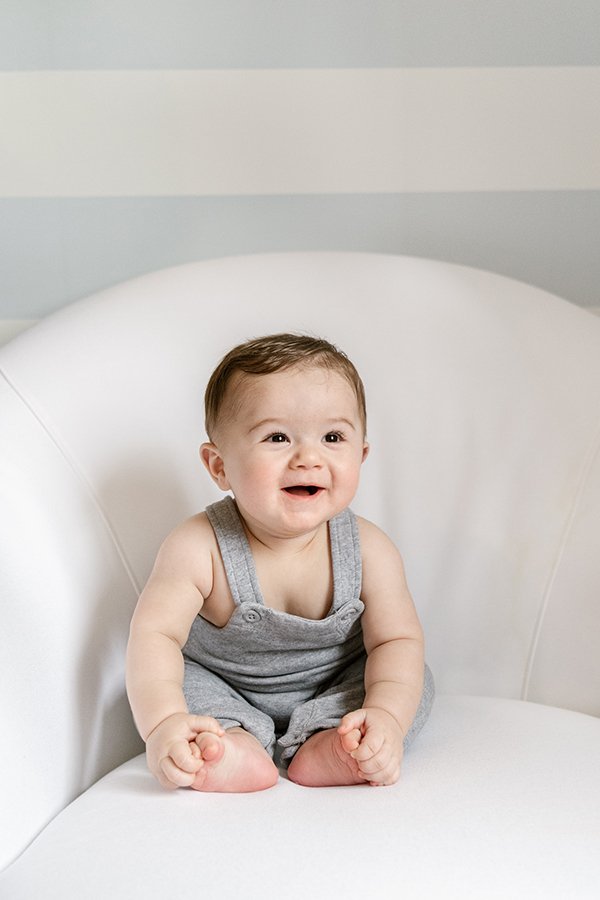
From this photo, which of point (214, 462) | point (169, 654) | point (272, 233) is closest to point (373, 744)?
point (169, 654)

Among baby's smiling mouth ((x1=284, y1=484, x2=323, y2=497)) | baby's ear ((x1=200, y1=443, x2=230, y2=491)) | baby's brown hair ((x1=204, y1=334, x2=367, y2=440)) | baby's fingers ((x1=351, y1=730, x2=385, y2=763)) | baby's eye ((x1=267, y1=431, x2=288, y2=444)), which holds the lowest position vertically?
baby's fingers ((x1=351, y1=730, x2=385, y2=763))

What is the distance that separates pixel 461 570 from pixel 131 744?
1.36 ft

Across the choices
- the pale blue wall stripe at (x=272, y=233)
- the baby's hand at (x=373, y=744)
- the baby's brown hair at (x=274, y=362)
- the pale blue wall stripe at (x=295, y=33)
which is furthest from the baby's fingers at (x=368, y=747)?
the pale blue wall stripe at (x=295, y=33)

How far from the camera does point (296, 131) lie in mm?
1474

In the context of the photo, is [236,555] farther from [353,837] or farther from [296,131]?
[296,131]

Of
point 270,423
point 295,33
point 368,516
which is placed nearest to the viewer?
point 270,423

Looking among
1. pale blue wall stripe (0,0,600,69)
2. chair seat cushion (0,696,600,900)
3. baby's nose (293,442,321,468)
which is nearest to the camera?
chair seat cushion (0,696,600,900)

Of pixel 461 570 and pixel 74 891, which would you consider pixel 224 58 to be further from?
pixel 74 891

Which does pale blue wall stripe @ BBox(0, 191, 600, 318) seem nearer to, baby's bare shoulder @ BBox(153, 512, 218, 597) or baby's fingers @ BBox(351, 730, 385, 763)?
baby's bare shoulder @ BBox(153, 512, 218, 597)

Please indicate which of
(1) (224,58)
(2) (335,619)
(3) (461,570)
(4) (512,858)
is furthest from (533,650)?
(1) (224,58)

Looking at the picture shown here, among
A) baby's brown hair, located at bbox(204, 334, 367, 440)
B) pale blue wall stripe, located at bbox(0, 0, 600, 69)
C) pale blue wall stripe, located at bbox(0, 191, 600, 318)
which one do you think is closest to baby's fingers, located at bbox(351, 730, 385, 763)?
baby's brown hair, located at bbox(204, 334, 367, 440)

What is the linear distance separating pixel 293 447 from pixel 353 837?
1.20ft

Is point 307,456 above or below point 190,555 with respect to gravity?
above

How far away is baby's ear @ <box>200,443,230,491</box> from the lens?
42.0 inches
